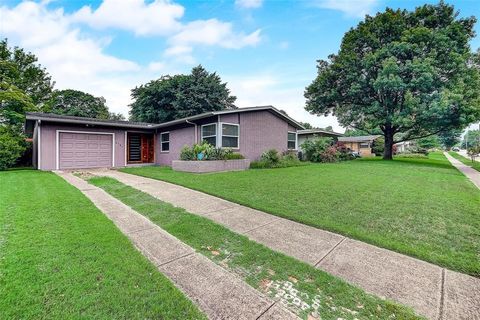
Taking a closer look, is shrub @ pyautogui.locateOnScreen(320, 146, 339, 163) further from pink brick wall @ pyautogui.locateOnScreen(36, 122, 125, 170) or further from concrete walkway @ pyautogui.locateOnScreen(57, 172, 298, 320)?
pink brick wall @ pyautogui.locateOnScreen(36, 122, 125, 170)

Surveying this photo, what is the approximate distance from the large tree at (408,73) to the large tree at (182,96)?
1168cm

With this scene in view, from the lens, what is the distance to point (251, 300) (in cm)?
196

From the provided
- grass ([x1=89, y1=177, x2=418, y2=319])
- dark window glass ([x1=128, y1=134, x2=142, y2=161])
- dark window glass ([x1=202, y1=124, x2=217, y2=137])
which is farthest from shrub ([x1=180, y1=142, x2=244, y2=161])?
grass ([x1=89, y1=177, x2=418, y2=319])

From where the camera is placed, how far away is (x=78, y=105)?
32719mm

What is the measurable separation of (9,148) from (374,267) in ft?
52.9

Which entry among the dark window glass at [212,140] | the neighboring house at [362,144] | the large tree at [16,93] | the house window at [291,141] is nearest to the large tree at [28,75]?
the large tree at [16,93]

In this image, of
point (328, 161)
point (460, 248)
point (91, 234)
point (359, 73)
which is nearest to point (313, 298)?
point (460, 248)

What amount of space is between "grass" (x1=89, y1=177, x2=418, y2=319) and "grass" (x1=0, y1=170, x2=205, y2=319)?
2.32ft

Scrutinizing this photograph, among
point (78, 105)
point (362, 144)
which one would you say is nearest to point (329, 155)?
point (362, 144)

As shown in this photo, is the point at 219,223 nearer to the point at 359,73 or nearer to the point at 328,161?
the point at 328,161

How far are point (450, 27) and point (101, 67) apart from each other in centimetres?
2338

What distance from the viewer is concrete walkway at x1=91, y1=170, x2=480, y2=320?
6.45 feet

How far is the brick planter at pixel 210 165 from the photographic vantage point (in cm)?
994

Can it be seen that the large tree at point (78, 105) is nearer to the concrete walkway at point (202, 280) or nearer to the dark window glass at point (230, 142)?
the dark window glass at point (230, 142)
